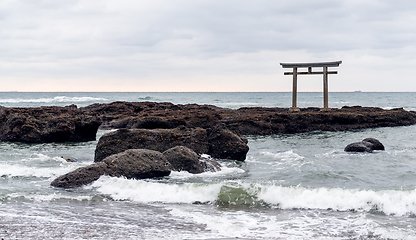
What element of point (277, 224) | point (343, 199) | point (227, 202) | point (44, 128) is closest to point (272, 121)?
point (44, 128)

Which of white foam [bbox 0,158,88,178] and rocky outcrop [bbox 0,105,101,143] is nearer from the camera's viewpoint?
white foam [bbox 0,158,88,178]

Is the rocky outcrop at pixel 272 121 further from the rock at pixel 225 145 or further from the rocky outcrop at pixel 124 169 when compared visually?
the rocky outcrop at pixel 124 169

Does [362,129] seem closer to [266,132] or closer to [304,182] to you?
[266,132]

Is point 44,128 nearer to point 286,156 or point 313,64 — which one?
point 286,156

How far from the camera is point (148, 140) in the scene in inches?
403

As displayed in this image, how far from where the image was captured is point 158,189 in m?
7.32

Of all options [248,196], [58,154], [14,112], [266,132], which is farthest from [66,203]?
[266,132]

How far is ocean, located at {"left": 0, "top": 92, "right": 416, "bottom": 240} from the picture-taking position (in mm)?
5039

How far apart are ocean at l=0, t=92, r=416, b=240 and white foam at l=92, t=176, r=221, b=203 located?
2 centimetres

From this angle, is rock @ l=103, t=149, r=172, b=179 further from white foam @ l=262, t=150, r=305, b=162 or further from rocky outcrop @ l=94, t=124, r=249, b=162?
white foam @ l=262, t=150, r=305, b=162

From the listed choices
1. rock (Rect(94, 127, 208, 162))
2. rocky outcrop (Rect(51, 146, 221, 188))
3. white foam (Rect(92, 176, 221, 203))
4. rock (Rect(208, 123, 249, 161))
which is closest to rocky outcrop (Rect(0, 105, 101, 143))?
rock (Rect(94, 127, 208, 162))

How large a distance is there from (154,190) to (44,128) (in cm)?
889

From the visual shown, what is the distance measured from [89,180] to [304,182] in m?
4.63

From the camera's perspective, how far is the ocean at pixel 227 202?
16.5ft
